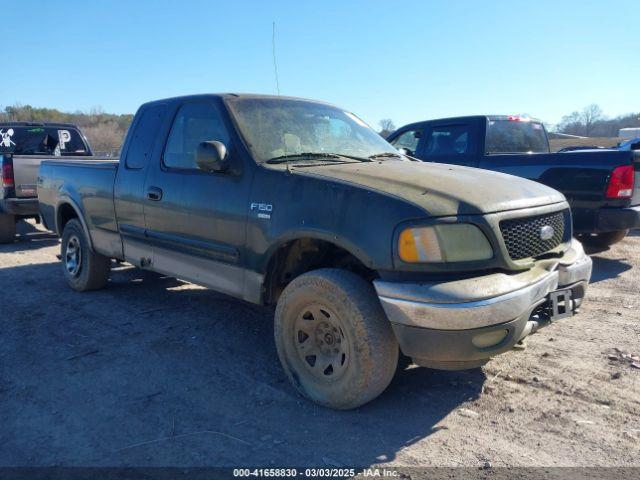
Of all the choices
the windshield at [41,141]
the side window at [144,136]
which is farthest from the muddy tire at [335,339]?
the windshield at [41,141]

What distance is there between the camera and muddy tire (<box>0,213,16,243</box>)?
905 centimetres

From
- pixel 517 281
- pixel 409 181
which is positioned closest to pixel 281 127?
pixel 409 181

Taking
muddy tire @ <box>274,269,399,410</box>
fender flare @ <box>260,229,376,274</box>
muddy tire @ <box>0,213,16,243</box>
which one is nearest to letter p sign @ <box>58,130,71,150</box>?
muddy tire @ <box>0,213,16,243</box>

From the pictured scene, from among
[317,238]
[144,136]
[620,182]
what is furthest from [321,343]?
[620,182]

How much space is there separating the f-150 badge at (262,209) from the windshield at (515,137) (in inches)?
184

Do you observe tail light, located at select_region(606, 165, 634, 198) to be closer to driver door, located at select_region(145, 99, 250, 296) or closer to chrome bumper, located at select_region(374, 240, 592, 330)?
chrome bumper, located at select_region(374, 240, 592, 330)

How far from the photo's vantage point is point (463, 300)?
283 centimetres

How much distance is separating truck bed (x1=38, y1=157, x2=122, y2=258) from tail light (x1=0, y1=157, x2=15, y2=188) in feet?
8.55

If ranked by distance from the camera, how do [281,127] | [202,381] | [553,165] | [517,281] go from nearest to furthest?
1. [517,281]
2. [202,381]
3. [281,127]
4. [553,165]

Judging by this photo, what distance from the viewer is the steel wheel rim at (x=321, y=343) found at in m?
3.30

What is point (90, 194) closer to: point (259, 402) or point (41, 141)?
point (259, 402)

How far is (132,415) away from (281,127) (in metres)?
2.30

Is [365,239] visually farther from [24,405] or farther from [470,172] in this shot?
[24,405]

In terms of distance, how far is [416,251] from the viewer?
2949 millimetres
